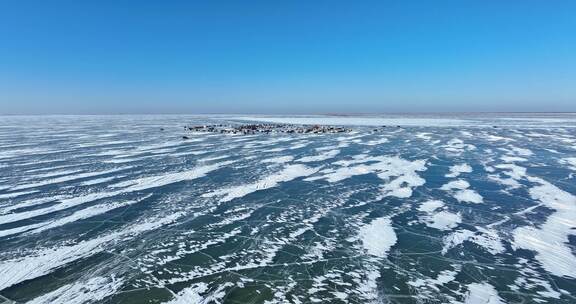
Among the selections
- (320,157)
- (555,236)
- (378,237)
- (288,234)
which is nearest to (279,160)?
(320,157)

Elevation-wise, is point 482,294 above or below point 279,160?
above

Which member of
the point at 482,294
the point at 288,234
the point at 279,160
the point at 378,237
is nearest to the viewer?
the point at 482,294

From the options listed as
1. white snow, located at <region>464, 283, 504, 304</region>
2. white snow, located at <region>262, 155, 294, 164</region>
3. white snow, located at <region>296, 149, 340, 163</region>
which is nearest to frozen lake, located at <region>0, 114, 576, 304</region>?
white snow, located at <region>464, 283, 504, 304</region>

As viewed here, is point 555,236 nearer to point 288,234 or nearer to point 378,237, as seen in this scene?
point 378,237

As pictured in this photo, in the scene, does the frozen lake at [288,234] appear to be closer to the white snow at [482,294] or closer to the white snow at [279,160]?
the white snow at [482,294]

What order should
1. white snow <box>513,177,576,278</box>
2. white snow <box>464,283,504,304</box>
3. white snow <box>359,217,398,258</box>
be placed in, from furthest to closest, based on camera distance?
white snow <box>359,217,398,258</box> → white snow <box>513,177,576,278</box> → white snow <box>464,283,504,304</box>

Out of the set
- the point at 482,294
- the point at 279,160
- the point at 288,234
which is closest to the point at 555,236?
the point at 482,294

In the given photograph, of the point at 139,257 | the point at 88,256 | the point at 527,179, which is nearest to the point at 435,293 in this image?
the point at 139,257

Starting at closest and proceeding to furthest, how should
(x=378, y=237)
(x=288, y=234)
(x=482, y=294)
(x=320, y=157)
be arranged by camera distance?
(x=482, y=294) < (x=378, y=237) < (x=288, y=234) < (x=320, y=157)

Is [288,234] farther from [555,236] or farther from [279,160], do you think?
[279,160]

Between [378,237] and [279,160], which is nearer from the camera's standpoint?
[378,237]

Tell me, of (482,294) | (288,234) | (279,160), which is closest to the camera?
(482,294)

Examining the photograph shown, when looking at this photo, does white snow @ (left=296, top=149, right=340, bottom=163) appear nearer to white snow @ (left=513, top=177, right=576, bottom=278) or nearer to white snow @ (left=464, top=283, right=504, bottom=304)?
white snow @ (left=513, top=177, right=576, bottom=278)

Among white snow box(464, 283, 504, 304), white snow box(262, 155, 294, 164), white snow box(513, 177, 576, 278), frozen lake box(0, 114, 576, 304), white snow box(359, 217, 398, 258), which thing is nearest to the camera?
white snow box(464, 283, 504, 304)
